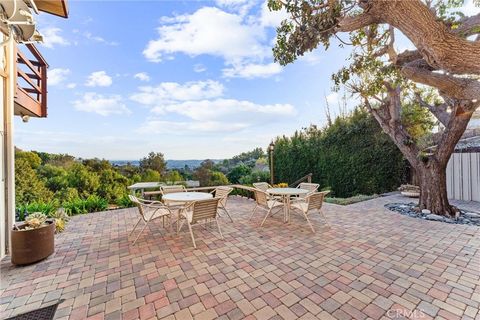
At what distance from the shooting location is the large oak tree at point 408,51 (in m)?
1.99

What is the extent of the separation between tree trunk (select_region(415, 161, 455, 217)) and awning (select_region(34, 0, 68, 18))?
8421mm

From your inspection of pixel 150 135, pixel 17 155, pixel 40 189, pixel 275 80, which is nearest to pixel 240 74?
pixel 275 80

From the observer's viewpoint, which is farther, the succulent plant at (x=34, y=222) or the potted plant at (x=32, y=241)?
the succulent plant at (x=34, y=222)

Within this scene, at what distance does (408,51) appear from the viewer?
13.3ft

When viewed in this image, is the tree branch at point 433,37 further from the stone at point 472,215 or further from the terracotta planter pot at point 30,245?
the terracotta planter pot at point 30,245

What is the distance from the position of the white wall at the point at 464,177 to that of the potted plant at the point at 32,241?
35.2 ft

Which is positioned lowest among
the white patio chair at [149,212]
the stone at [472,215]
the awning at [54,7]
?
the stone at [472,215]

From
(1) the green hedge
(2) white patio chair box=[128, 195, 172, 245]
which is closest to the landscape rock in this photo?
(1) the green hedge

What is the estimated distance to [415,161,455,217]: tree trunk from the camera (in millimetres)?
4961

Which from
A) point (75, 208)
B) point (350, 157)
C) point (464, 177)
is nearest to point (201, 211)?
point (75, 208)

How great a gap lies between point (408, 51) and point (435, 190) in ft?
11.2

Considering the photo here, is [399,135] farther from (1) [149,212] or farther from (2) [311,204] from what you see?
(1) [149,212]

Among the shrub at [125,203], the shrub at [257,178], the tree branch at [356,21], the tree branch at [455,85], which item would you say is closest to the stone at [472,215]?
the tree branch at [455,85]

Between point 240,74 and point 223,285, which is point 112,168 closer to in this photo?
point 240,74
